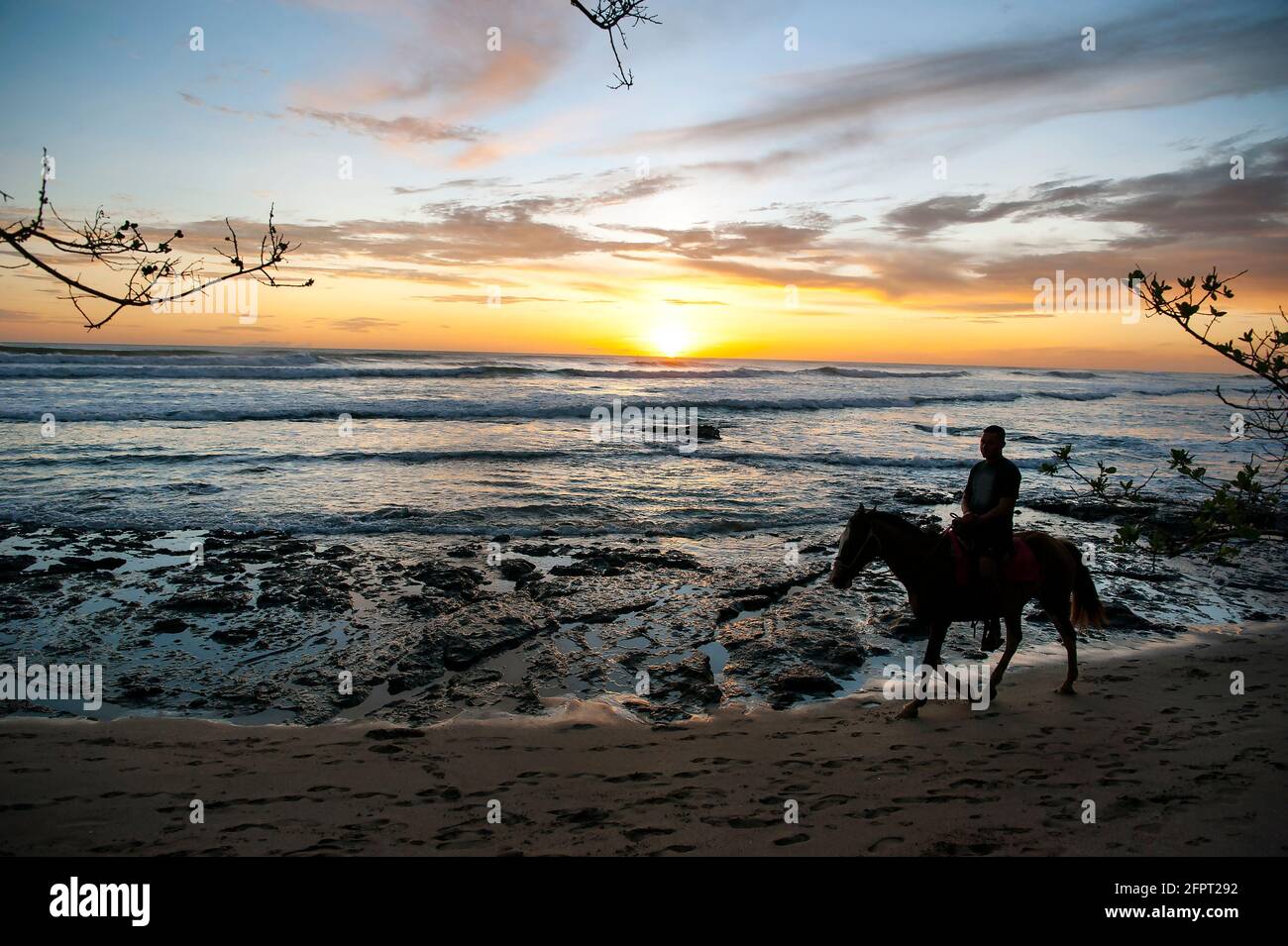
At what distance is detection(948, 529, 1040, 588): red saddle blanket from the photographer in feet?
21.6

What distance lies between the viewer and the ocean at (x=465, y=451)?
1413 centimetres

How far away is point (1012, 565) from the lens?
261 inches

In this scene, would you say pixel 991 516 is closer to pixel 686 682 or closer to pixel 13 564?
pixel 686 682

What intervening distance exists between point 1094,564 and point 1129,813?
8.44 m

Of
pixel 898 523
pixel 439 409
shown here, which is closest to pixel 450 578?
pixel 898 523

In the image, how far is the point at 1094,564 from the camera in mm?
11602

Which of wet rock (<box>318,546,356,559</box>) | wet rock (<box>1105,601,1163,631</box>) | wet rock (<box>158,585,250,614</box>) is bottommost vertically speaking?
wet rock (<box>1105,601,1163,631</box>)

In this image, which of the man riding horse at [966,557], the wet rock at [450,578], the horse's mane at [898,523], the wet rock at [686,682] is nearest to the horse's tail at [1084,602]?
the man riding horse at [966,557]

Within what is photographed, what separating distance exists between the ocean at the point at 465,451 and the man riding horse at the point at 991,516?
23.0 ft

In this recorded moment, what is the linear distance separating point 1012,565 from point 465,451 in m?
17.8

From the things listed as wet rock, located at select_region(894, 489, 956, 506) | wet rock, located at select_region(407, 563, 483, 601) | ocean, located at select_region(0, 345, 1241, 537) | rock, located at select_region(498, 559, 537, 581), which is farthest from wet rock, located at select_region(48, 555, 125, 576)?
wet rock, located at select_region(894, 489, 956, 506)

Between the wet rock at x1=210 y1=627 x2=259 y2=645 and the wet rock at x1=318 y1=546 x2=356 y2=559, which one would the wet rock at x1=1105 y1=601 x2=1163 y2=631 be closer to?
the wet rock at x1=210 y1=627 x2=259 y2=645

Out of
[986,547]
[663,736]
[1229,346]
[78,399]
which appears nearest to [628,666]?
[663,736]
